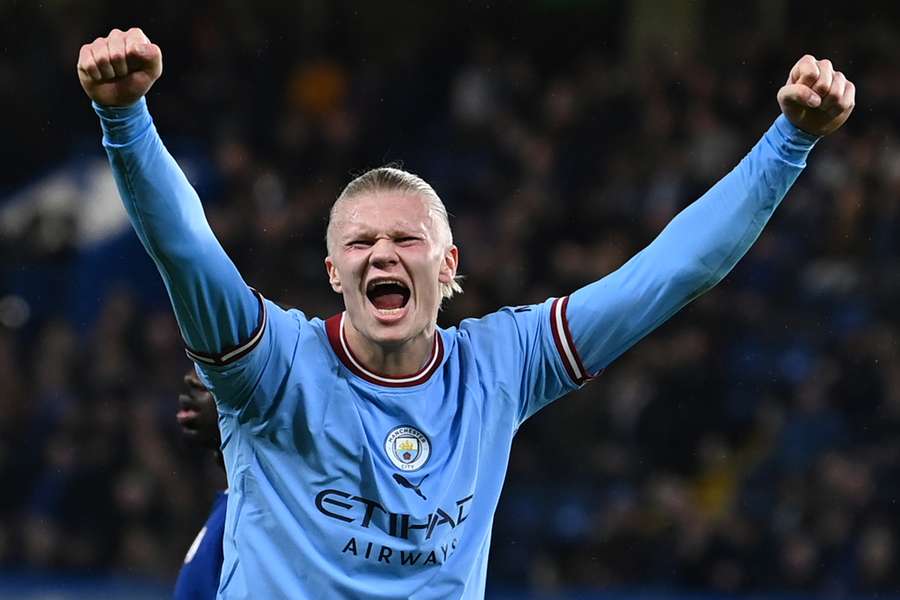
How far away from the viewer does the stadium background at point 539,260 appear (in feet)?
33.3

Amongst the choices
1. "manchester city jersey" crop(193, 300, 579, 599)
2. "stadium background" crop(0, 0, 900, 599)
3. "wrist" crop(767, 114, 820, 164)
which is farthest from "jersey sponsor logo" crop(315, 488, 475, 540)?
"stadium background" crop(0, 0, 900, 599)

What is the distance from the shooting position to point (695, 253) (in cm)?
377

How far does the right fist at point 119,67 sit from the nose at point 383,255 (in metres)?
0.70

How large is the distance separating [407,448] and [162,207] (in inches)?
31.4

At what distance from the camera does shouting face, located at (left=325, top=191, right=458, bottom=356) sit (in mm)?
3627

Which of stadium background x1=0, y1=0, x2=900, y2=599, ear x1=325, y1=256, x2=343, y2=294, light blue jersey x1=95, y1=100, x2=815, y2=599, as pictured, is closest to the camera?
light blue jersey x1=95, y1=100, x2=815, y2=599

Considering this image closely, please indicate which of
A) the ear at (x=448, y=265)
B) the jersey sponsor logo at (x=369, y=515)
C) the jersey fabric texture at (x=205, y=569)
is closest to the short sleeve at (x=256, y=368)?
the jersey sponsor logo at (x=369, y=515)

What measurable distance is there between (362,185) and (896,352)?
7329 mm

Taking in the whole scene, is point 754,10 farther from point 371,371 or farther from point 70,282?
point 371,371

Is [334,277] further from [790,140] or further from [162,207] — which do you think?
[790,140]

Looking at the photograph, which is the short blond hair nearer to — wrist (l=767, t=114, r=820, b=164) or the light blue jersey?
the light blue jersey

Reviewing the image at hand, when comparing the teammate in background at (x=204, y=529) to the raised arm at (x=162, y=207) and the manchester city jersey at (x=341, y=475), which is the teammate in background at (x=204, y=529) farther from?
the raised arm at (x=162, y=207)

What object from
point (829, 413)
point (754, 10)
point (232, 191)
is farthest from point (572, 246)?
point (754, 10)

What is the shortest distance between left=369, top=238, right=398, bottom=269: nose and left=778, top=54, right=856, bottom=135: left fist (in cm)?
94
